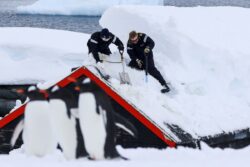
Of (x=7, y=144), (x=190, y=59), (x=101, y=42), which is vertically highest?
(x=101, y=42)

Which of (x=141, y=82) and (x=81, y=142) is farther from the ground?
(x=81, y=142)

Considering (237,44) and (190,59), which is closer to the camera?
(190,59)

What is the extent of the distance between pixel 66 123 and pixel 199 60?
7167 mm

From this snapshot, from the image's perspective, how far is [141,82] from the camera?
1092cm

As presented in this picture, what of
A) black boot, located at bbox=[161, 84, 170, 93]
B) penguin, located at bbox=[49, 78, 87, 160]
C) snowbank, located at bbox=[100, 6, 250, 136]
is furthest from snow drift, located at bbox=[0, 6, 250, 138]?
penguin, located at bbox=[49, 78, 87, 160]

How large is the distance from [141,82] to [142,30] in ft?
12.3

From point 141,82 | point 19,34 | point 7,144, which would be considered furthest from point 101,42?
point 19,34

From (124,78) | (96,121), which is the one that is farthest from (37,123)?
(124,78)

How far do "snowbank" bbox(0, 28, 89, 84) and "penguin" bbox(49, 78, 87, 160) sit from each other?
8980mm

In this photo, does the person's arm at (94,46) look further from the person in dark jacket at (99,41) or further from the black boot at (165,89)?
the black boot at (165,89)

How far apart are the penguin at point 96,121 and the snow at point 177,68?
0.23m

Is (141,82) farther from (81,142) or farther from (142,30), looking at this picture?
(81,142)

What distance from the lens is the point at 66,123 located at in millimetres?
5965

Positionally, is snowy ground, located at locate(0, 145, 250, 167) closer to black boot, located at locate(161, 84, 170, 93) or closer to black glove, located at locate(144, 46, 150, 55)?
black boot, located at locate(161, 84, 170, 93)
